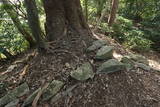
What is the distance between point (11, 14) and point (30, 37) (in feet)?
2.91

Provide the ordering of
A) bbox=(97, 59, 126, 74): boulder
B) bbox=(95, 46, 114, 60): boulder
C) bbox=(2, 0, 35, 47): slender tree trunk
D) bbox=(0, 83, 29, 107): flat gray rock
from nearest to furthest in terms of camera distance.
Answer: bbox=(0, 83, 29, 107): flat gray rock < bbox=(97, 59, 126, 74): boulder < bbox=(95, 46, 114, 60): boulder < bbox=(2, 0, 35, 47): slender tree trunk

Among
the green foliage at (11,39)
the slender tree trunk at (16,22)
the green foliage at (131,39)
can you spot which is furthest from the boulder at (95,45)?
the green foliage at (131,39)

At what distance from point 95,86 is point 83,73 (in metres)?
0.31

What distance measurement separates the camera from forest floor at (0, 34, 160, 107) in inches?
114

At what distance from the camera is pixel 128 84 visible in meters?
3.16

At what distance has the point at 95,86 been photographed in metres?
3.03

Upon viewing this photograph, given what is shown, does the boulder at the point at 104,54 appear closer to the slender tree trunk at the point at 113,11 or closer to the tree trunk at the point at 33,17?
the tree trunk at the point at 33,17

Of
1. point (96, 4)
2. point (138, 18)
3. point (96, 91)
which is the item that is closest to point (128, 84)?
point (96, 91)

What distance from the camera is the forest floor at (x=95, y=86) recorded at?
9.53 ft

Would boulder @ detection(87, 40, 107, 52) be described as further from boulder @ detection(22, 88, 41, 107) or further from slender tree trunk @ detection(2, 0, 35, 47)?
slender tree trunk @ detection(2, 0, 35, 47)

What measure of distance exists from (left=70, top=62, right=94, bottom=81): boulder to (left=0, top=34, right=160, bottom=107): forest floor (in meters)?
0.07

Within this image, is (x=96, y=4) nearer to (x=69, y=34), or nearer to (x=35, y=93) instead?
(x=69, y=34)

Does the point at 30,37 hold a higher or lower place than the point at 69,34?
lower

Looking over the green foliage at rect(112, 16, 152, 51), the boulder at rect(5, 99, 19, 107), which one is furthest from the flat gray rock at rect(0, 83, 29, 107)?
the green foliage at rect(112, 16, 152, 51)
